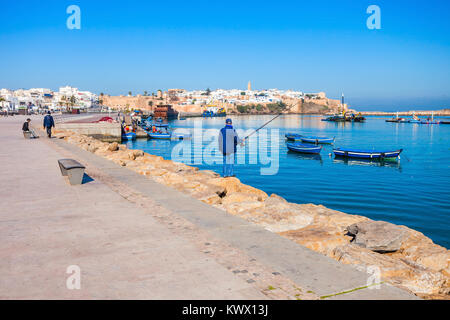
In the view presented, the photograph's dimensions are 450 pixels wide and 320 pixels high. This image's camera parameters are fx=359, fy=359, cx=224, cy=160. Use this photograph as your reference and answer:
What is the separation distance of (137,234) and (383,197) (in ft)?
52.5

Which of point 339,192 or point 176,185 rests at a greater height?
point 176,185

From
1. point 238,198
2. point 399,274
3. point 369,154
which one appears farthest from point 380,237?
point 369,154

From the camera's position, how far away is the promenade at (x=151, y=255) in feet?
10.9

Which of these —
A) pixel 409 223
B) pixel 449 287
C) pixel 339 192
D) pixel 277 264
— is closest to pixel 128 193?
pixel 277 264

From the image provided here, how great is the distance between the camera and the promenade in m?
3.33

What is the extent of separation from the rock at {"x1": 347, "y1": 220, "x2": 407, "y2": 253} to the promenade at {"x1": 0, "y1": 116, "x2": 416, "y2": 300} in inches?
69.4

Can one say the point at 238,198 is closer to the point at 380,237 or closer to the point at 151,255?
the point at 380,237

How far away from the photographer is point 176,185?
888 centimetres

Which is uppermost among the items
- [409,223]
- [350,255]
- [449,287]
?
[350,255]

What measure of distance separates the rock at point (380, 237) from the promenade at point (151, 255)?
1762 millimetres

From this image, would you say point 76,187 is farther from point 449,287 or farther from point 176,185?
point 449,287

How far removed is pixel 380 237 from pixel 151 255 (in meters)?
3.77

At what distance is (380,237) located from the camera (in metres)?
5.84

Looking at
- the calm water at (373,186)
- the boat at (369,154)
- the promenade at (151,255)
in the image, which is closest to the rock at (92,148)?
the calm water at (373,186)
